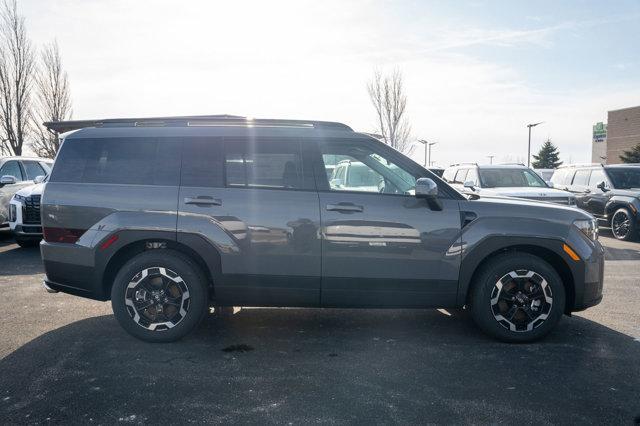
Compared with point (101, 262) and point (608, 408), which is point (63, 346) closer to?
point (101, 262)

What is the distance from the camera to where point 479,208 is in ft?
15.2

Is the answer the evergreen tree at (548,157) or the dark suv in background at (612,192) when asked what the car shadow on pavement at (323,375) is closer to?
the dark suv in background at (612,192)

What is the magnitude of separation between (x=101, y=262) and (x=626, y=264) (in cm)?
853

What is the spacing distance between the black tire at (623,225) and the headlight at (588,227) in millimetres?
8649

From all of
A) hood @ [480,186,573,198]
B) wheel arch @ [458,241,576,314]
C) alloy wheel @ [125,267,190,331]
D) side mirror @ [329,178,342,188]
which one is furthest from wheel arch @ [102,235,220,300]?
hood @ [480,186,573,198]

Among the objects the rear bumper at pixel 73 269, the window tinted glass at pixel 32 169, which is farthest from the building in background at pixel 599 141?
the rear bumper at pixel 73 269

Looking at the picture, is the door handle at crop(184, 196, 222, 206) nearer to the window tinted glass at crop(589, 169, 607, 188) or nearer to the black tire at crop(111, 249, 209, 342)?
the black tire at crop(111, 249, 209, 342)

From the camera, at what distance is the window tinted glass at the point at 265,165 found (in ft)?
15.3

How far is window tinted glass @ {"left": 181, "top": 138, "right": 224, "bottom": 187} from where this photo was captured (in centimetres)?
468

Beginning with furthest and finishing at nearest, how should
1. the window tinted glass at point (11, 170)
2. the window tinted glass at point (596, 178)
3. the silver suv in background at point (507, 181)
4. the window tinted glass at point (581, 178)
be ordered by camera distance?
the window tinted glass at point (581, 178) < the window tinted glass at point (596, 178) < the window tinted glass at point (11, 170) < the silver suv in background at point (507, 181)

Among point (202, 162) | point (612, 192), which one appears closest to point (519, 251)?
point (202, 162)

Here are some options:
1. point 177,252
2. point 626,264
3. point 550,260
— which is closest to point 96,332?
point 177,252

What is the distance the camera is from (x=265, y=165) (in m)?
4.71

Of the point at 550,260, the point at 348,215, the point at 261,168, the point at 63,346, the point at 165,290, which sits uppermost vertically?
the point at 261,168
